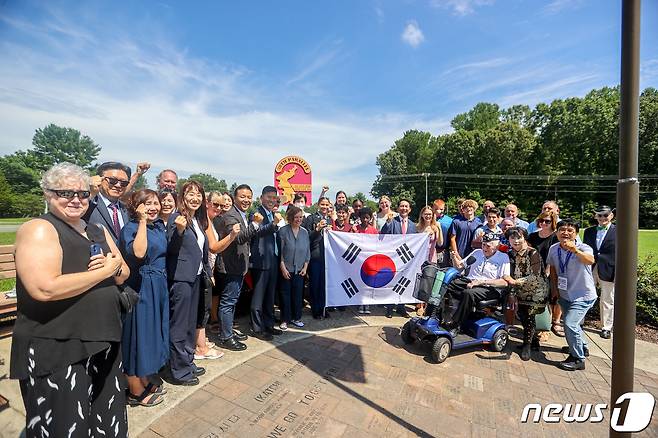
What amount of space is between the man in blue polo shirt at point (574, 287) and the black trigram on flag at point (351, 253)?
279 cm

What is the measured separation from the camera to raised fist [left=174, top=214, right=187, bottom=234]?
306cm

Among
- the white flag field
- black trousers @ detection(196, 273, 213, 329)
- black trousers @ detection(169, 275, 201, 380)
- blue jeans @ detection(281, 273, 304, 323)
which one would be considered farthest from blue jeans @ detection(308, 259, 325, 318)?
black trousers @ detection(169, 275, 201, 380)

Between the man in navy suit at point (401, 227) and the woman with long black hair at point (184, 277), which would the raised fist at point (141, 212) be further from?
the man in navy suit at point (401, 227)

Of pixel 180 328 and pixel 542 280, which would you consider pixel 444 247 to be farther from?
pixel 180 328

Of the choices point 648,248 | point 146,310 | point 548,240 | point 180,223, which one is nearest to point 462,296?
point 548,240

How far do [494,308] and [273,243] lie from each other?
3.35 metres

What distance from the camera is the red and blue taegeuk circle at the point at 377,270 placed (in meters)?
5.30

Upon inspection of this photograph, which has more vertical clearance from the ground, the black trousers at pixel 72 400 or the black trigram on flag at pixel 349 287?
the black trousers at pixel 72 400

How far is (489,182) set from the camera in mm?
39469

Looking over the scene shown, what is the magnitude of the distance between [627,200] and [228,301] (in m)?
3.93

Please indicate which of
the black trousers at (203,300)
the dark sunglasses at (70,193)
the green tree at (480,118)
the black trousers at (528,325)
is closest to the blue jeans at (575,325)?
the black trousers at (528,325)

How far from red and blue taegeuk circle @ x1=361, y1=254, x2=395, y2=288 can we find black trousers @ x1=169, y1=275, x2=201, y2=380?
2820mm

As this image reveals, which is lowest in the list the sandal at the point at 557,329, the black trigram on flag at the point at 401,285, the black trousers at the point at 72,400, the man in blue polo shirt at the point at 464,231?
the sandal at the point at 557,329

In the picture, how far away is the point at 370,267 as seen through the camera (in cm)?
530
